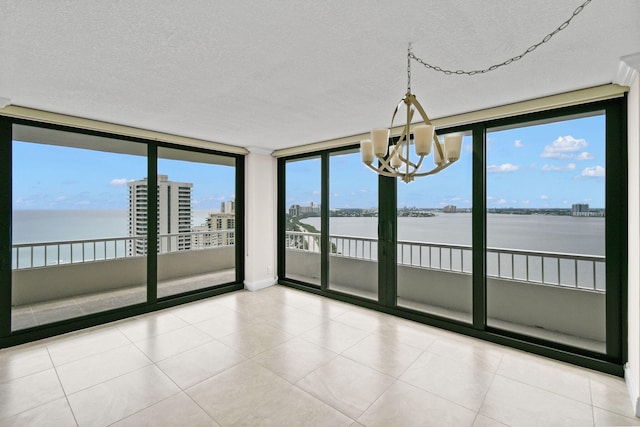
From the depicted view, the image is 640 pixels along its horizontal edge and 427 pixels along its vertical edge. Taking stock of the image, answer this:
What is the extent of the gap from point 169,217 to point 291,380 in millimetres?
4261

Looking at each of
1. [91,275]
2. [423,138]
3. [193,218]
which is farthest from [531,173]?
[91,275]

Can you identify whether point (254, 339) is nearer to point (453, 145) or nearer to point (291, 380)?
point (291, 380)

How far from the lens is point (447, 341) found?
3133 millimetres

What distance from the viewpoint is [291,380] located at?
95.0 inches

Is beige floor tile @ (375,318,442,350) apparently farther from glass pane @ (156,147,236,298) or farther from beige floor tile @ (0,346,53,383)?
beige floor tile @ (0,346,53,383)

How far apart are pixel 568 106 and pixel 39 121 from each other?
5.38 meters

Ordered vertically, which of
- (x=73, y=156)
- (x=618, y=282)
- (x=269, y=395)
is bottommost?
(x=269, y=395)

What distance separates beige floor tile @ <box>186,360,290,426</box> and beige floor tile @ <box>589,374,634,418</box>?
7.79ft

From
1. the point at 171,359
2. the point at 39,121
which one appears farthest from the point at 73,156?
the point at 171,359

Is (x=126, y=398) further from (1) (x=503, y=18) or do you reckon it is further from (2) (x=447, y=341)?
(1) (x=503, y=18)

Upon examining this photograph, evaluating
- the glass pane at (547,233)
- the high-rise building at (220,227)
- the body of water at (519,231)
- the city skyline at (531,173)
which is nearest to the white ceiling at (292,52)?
the city skyline at (531,173)

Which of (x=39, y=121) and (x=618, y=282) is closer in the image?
(x=618, y=282)

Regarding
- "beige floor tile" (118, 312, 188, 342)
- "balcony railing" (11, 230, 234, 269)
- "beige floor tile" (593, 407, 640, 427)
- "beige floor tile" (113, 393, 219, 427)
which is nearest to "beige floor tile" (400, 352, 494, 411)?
"beige floor tile" (593, 407, 640, 427)

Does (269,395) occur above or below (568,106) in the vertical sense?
below
